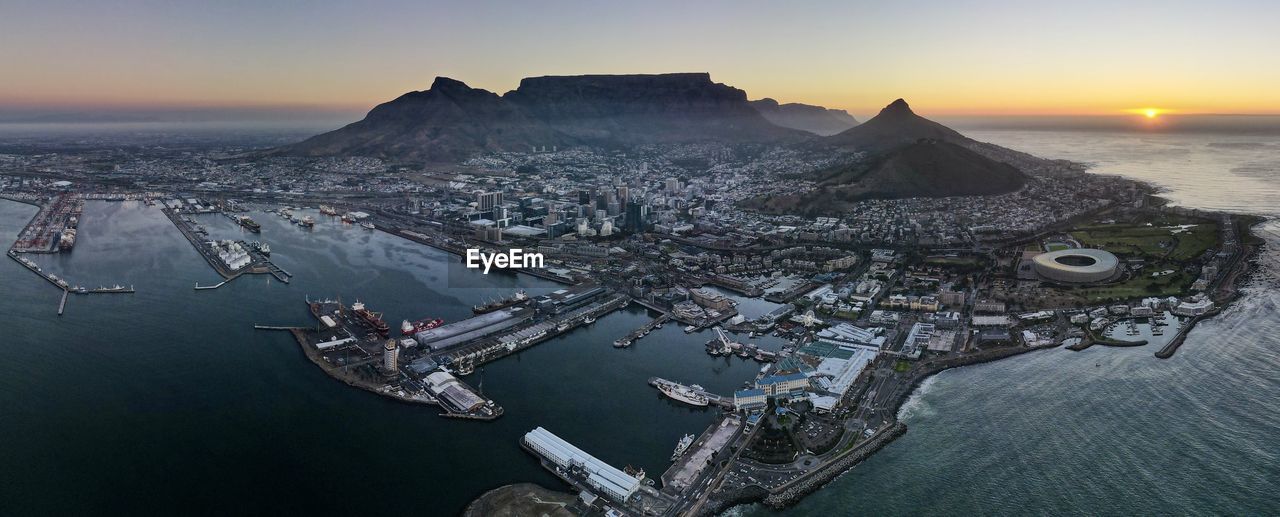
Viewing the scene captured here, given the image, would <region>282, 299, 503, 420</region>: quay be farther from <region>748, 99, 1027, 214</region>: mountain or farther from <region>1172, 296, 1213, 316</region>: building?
<region>748, 99, 1027, 214</region>: mountain

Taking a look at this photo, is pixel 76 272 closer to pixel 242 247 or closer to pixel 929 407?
pixel 242 247

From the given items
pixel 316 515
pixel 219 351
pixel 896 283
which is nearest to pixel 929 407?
pixel 896 283

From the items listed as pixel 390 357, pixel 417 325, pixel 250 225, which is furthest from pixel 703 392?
pixel 250 225

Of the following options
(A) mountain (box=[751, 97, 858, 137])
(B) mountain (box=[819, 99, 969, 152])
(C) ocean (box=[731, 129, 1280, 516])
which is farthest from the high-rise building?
(A) mountain (box=[751, 97, 858, 137])

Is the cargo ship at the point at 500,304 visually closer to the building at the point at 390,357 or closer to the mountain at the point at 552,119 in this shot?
the building at the point at 390,357

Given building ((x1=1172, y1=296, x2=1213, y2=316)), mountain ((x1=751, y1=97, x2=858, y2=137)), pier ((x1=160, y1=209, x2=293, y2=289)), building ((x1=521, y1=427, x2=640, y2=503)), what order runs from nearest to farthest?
building ((x1=521, y1=427, x2=640, y2=503))
building ((x1=1172, y1=296, x2=1213, y2=316))
pier ((x1=160, y1=209, x2=293, y2=289))
mountain ((x1=751, y1=97, x2=858, y2=137))

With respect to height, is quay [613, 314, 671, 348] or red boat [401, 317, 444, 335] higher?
red boat [401, 317, 444, 335]

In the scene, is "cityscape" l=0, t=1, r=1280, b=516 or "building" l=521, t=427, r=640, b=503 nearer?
"building" l=521, t=427, r=640, b=503
